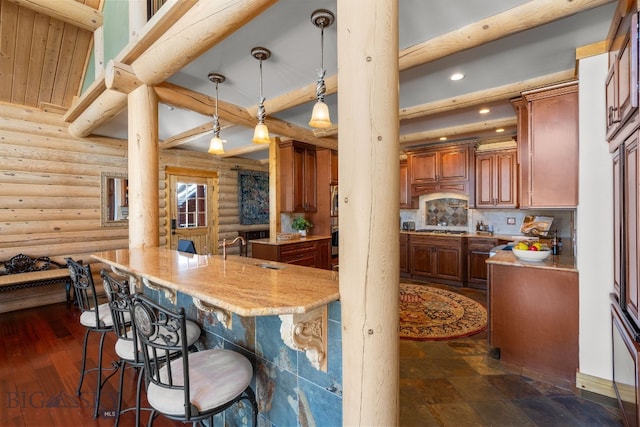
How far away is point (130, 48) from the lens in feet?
8.13

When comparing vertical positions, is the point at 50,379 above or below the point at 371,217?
below

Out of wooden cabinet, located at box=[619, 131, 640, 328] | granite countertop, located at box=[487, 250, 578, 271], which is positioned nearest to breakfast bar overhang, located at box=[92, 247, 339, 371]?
wooden cabinet, located at box=[619, 131, 640, 328]

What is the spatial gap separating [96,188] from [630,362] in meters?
6.54

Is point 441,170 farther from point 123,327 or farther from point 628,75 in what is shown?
point 123,327

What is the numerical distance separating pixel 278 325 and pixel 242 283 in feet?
1.03

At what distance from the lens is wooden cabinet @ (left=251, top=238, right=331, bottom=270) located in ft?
14.2

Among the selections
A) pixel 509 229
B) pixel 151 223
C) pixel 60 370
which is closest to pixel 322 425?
pixel 151 223

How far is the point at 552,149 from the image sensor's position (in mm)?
2510

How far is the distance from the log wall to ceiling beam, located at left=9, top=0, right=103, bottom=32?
5.94 feet

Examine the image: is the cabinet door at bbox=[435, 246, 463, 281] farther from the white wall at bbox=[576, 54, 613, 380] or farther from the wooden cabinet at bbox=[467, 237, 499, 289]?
the white wall at bbox=[576, 54, 613, 380]

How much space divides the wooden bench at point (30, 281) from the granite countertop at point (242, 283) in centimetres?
300

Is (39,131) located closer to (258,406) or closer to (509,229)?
(258,406)

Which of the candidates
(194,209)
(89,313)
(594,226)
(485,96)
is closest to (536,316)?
(594,226)

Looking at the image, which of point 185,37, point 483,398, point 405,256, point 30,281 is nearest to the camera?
point 185,37
